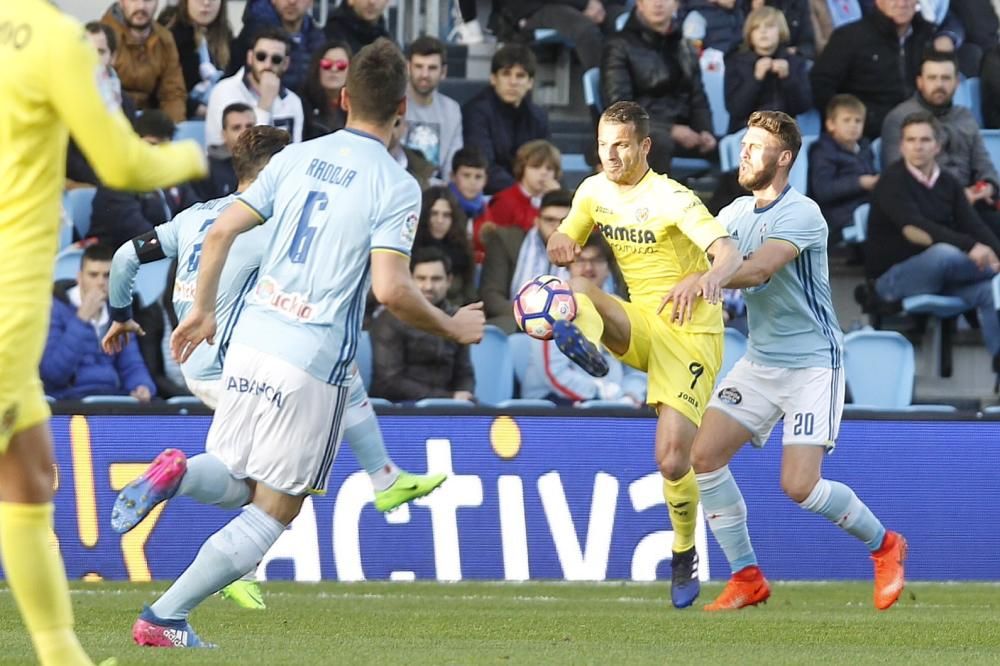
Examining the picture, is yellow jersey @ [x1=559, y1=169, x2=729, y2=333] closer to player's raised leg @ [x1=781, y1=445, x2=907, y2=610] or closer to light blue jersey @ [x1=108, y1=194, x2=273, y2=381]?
player's raised leg @ [x1=781, y1=445, x2=907, y2=610]

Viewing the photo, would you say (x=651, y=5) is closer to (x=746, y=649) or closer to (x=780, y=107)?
(x=780, y=107)

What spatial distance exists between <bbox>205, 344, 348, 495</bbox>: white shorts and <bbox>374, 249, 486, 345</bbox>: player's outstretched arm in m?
0.39

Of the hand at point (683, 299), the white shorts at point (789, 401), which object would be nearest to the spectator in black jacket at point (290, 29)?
the white shorts at point (789, 401)

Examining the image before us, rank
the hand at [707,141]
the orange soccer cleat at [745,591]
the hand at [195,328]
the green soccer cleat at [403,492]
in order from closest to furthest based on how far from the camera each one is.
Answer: the hand at [195,328], the green soccer cleat at [403,492], the orange soccer cleat at [745,591], the hand at [707,141]

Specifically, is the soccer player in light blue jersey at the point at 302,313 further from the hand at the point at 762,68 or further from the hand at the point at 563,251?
the hand at the point at 762,68

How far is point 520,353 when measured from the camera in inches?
480

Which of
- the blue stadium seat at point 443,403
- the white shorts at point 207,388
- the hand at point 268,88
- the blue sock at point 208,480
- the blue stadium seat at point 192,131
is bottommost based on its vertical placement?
the blue stadium seat at point 443,403

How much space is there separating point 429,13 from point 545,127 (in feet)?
8.44

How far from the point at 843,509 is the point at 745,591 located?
603 millimetres

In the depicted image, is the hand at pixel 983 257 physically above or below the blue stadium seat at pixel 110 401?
above

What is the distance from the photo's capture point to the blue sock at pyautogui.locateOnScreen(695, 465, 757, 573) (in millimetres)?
8695

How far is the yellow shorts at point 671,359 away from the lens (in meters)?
8.39

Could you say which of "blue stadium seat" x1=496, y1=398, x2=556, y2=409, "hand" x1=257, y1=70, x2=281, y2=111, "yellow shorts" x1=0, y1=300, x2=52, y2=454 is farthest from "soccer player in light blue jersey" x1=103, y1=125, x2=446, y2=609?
"hand" x1=257, y1=70, x2=281, y2=111

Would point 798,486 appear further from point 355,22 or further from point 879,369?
point 355,22
